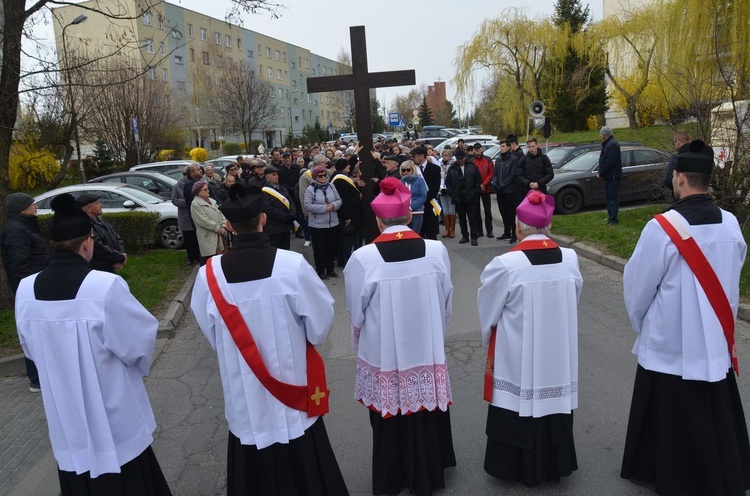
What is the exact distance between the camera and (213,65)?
5144 centimetres

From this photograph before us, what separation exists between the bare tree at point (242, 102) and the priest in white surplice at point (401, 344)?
35822 millimetres

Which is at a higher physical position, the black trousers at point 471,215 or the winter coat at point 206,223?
the winter coat at point 206,223

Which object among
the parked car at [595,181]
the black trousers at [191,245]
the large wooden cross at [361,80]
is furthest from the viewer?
the parked car at [595,181]

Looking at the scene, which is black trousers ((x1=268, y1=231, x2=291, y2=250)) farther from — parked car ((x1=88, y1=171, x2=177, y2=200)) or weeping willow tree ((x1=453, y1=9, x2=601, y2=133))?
weeping willow tree ((x1=453, y1=9, x2=601, y2=133))

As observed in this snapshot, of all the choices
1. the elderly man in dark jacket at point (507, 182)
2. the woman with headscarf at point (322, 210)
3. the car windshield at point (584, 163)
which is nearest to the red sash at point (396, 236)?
the woman with headscarf at point (322, 210)

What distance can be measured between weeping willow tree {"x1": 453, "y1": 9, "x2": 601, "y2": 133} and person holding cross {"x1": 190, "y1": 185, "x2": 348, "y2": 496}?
29.5m

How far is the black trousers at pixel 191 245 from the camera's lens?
11164 millimetres

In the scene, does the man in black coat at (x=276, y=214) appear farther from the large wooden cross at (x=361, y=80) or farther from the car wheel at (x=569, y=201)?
the car wheel at (x=569, y=201)

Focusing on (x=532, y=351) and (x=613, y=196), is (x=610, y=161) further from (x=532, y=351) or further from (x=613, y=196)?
(x=532, y=351)

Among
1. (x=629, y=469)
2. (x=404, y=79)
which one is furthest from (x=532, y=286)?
(x=404, y=79)

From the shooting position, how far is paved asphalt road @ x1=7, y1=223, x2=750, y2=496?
13.4 feet

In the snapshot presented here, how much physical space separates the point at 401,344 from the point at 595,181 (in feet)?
41.0

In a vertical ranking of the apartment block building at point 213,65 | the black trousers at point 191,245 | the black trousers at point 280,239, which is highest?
the apartment block building at point 213,65

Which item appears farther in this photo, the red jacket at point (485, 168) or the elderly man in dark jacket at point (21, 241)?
the red jacket at point (485, 168)
